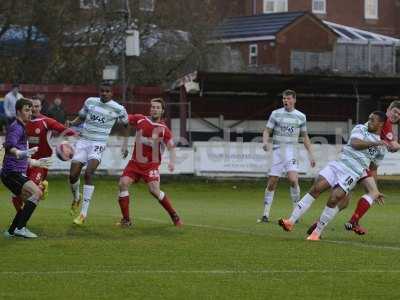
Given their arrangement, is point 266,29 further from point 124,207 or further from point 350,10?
point 124,207

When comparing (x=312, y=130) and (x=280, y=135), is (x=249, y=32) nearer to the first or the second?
(x=312, y=130)

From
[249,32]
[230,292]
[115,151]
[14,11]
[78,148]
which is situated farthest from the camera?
[249,32]

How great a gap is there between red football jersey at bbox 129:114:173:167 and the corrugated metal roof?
134ft

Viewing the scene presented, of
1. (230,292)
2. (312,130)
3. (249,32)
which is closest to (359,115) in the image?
(312,130)

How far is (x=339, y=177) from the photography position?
15875 millimetres

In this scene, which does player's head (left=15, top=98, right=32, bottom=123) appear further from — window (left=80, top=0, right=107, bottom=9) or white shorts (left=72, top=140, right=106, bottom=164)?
window (left=80, top=0, right=107, bottom=9)

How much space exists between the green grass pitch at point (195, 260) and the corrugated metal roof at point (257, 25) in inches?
1552

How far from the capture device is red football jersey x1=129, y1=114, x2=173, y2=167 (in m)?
17.8

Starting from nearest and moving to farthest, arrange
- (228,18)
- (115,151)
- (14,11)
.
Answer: (115,151)
(14,11)
(228,18)

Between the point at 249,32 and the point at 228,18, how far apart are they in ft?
14.6

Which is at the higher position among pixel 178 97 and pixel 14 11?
pixel 14 11

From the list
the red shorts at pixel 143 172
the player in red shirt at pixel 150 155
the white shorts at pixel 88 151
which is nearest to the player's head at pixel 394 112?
the player in red shirt at pixel 150 155

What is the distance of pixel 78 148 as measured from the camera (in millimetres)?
18141

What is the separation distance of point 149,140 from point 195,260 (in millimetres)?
4847
